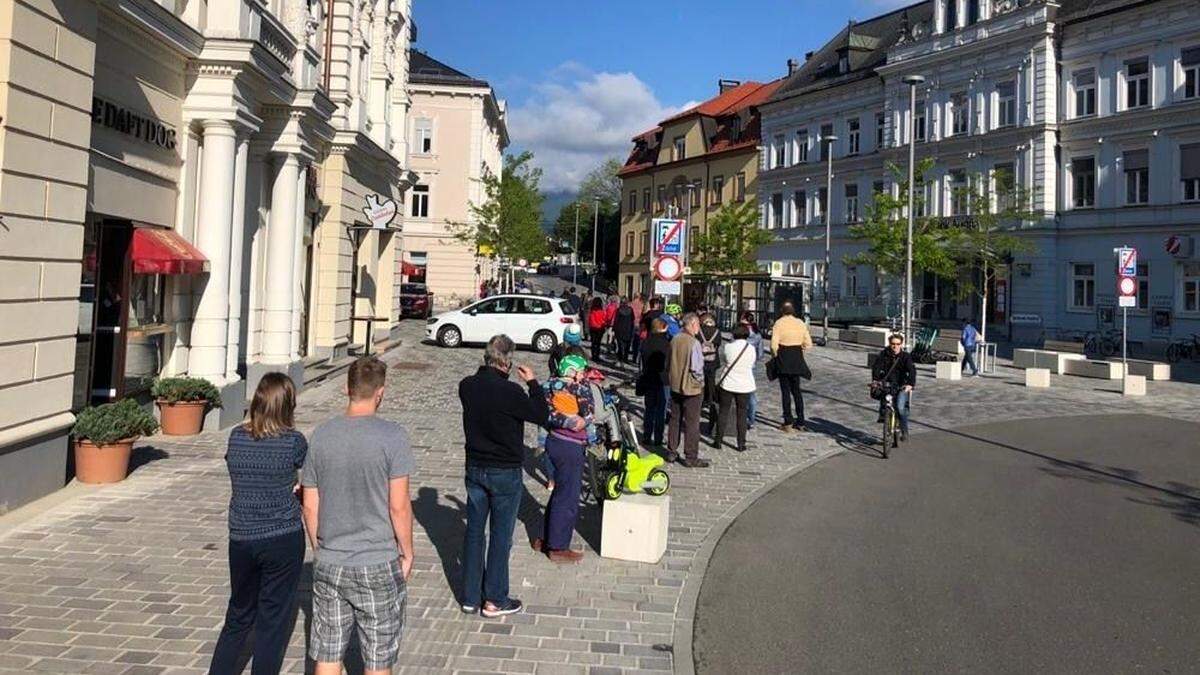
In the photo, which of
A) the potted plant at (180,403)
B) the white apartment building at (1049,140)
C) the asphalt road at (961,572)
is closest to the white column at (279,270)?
the potted plant at (180,403)

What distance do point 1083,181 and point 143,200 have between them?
127 ft

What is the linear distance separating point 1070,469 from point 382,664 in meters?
10.1

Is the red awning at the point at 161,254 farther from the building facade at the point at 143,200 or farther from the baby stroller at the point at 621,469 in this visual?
the baby stroller at the point at 621,469

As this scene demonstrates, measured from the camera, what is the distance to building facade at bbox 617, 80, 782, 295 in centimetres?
5894

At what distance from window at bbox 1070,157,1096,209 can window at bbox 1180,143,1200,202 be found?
11.9 feet

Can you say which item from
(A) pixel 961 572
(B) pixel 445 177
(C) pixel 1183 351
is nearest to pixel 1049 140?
(C) pixel 1183 351

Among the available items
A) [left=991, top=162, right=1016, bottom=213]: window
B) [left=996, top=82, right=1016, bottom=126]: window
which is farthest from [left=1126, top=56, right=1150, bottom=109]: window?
[left=991, top=162, right=1016, bottom=213]: window

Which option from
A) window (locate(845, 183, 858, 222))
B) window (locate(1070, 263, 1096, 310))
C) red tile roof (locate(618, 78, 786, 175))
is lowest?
window (locate(1070, 263, 1096, 310))

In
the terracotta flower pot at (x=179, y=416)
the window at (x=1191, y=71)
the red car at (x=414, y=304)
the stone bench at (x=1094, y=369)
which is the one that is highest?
the window at (x=1191, y=71)

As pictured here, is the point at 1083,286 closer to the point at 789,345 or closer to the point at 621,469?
the point at 789,345

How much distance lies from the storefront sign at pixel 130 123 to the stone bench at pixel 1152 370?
23.8 m

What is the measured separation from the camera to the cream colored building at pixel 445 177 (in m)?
51.4

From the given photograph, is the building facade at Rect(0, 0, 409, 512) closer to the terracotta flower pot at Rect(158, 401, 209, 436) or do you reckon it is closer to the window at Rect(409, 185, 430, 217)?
the terracotta flower pot at Rect(158, 401, 209, 436)

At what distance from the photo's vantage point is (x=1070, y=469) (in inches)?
446
